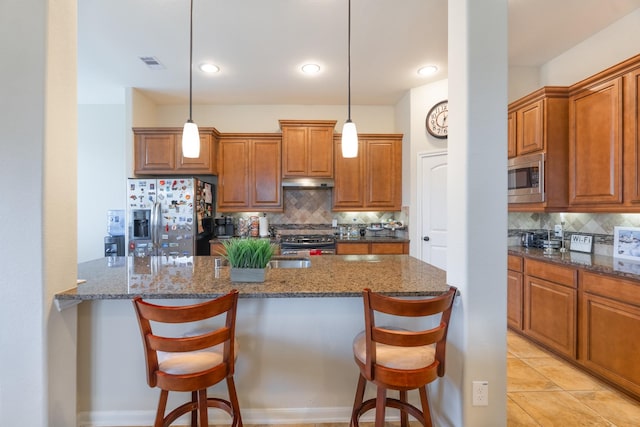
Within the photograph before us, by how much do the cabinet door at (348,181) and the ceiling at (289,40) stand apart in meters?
0.91

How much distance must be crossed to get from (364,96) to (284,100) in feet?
3.81

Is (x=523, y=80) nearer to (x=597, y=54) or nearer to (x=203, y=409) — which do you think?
(x=597, y=54)

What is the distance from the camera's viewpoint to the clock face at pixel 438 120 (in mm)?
3609

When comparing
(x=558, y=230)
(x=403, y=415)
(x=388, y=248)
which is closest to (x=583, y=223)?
(x=558, y=230)

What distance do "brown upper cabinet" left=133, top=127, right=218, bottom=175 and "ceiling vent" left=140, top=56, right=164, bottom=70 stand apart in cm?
78

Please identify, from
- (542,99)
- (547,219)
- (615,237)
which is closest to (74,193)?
(542,99)

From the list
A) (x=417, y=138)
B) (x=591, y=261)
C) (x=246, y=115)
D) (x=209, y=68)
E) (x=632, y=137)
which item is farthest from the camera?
(x=246, y=115)

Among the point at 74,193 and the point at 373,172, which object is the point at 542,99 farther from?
the point at 74,193

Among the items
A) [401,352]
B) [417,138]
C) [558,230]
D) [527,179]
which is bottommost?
[401,352]

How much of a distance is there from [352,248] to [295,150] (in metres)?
1.56

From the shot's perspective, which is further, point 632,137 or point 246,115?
point 246,115

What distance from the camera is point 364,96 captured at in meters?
4.07

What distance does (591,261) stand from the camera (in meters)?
2.29

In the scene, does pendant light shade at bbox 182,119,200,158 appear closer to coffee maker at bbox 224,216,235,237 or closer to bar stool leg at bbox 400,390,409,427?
bar stool leg at bbox 400,390,409,427
